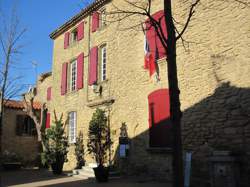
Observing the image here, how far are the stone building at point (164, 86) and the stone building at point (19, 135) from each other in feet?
16.6

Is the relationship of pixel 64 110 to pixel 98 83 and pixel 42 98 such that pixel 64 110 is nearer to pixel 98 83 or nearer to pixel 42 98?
pixel 98 83

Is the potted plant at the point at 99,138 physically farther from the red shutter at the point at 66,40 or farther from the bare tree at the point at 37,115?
the bare tree at the point at 37,115

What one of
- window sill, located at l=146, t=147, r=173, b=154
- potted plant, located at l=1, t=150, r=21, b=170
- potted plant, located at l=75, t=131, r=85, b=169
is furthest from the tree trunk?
potted plant, located at l=1, t=150, r=21, b=170

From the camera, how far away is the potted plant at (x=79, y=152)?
16225 mm

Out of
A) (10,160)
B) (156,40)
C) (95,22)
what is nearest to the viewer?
(156,40)

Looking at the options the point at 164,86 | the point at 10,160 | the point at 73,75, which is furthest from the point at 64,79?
the point at 164,86

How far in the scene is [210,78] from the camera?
10.1 m

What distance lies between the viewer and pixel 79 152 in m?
16.5

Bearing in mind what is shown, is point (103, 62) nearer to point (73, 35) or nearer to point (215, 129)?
point (73, 35)

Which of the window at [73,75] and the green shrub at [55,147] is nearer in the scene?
the green shrub at [55,147]

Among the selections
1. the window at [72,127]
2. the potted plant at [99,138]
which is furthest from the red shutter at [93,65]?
the potted plant at [99,138]

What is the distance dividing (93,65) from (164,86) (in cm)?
568

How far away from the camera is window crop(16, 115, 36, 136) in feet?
72.2

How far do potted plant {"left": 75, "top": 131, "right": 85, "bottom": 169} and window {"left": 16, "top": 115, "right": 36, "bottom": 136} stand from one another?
22.3ft
